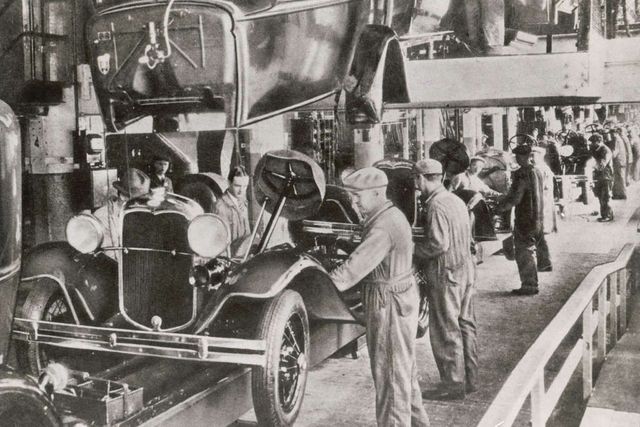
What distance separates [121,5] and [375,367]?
2.38 m

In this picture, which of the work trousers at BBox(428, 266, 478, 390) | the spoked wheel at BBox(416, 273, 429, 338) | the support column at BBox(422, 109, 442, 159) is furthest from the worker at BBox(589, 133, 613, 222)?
the work trousers at BBox(428, 266, 478, 390)

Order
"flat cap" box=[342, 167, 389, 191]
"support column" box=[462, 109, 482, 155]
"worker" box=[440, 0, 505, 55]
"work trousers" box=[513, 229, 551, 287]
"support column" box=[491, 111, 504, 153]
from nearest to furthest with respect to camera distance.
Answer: "flat cap" box=[342, 167, 389, 191]
"worker" box=[440, 0, 505, 55]
"work trousers" box=[513, 229, 551, 287]
"support column" box=[462, 109, 482, 155]
"support column" box=[491, 111, 504, 153]

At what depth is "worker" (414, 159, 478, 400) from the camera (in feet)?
14.1

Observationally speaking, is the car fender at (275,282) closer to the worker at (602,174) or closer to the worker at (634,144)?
the worker at (602,174)

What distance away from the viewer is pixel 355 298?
4.71 m

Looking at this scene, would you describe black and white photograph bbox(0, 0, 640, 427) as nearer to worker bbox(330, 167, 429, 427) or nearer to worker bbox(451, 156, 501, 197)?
worker bbox(330, 167, 429, 427)

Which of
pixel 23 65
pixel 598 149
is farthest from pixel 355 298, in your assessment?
pixel 598 149

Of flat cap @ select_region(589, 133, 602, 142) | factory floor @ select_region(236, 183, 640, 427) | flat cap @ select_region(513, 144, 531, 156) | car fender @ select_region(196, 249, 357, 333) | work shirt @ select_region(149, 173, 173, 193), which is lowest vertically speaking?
factory floor @ select_region(236, 183, 640, 427)

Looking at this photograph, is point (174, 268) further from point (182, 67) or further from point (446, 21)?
point (446, 21)

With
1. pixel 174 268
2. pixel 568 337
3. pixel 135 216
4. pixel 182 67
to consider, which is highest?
pixel 182 67

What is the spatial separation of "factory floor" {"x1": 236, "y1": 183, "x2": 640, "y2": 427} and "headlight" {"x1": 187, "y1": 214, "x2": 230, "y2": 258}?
3.84 feet

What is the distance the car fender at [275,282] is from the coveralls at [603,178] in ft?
27.7

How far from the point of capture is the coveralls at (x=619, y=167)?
12.0 meters

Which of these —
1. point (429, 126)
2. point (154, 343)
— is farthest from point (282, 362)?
point (429, 126)
